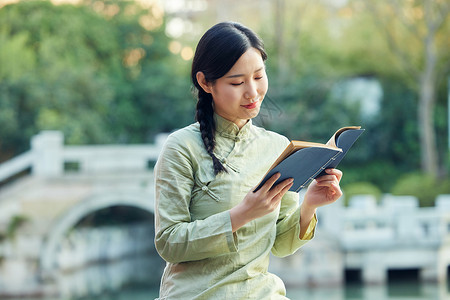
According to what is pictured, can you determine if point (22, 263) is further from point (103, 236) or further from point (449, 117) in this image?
point (449, 117)

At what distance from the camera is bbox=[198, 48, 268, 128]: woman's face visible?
1472 mm

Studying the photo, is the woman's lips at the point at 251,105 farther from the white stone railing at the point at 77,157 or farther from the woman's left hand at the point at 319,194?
the white stone railing at the point at 77,157

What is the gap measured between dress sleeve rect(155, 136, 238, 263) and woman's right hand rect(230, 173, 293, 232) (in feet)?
0.08

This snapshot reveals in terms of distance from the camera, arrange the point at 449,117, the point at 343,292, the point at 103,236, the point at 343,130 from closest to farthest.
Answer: the point at 343,130
the point at 343,292
the point at 103,236
the point at 449,117

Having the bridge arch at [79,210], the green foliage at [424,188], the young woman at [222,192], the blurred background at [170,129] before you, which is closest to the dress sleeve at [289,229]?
the young woman at [222,192]

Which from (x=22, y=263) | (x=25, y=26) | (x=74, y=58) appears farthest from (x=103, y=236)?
(x=25, y=26)

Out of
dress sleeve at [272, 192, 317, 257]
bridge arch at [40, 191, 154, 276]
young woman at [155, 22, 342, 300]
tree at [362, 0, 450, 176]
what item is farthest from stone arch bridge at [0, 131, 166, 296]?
young woman at [155, 22, 342, 300]

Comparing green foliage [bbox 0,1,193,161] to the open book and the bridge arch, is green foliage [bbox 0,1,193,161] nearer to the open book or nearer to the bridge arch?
the bridge arch

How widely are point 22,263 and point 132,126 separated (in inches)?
195

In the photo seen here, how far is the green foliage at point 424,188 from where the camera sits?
36.7 feet

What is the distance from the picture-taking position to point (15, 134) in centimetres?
1209

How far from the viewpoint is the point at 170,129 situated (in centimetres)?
1416

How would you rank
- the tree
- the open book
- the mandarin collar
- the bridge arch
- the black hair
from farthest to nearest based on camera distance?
the tree
the bridge arch
the mandarin collar
the black hair
the open book

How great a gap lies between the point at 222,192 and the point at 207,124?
0.57ft
